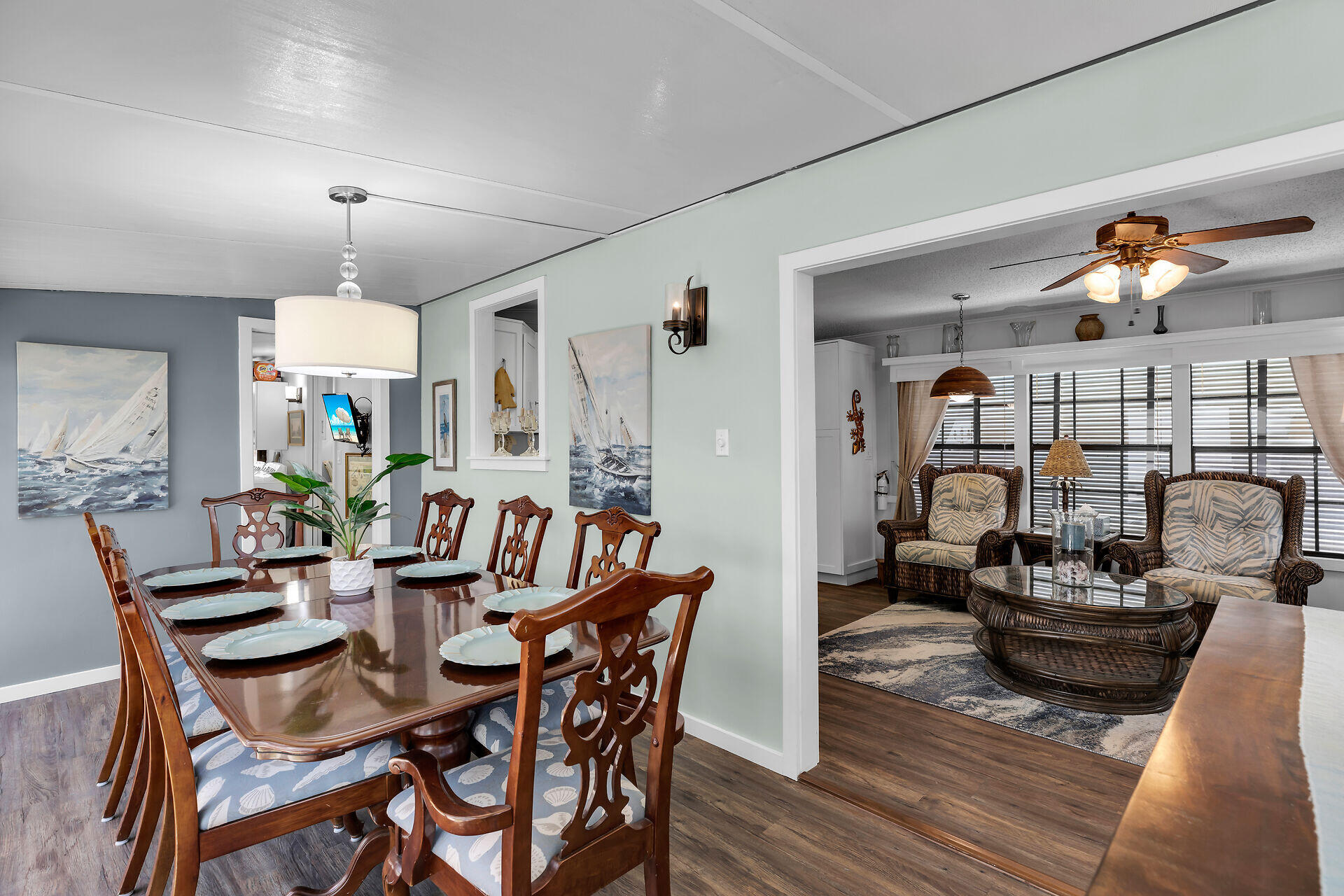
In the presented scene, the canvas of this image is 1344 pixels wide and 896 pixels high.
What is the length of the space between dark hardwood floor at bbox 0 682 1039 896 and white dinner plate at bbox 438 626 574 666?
837 mm

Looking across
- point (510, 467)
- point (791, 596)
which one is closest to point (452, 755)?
point (791, 596)

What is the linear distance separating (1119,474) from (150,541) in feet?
22.7

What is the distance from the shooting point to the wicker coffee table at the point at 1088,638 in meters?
3.19

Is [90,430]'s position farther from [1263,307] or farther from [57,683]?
[1263,307]

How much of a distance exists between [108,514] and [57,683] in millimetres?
957

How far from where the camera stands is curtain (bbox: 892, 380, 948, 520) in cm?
617

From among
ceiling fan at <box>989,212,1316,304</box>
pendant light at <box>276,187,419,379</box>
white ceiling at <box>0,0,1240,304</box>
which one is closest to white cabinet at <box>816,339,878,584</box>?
ceiling fan at <box>989,212,1316,304</box>

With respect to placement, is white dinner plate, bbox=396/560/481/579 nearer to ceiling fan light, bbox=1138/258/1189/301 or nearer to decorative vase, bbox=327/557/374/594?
decorative vase, bbox=327/557/374/594

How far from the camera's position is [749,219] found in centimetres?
272

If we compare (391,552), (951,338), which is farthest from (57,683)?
(951,338)

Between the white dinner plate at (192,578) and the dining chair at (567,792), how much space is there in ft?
5.04

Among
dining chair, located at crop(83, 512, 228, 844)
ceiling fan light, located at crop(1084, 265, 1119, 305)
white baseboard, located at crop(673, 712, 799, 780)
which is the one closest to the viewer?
dining chair, located at crop(83, 512, 228, 844)

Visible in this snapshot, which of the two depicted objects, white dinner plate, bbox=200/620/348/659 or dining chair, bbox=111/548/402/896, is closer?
dining chair, bbox=111/548/402/896

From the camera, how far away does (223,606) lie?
208cm
